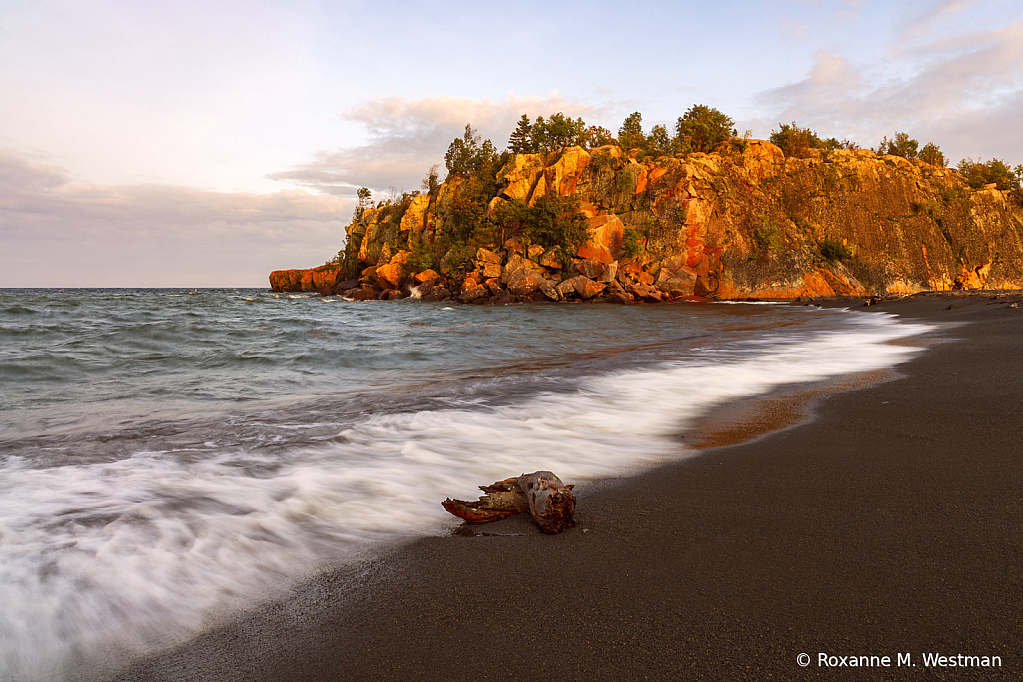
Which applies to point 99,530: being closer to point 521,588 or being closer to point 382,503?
point 382,503

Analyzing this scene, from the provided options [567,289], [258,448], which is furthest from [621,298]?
[258,448]

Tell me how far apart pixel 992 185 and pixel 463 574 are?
6078cm

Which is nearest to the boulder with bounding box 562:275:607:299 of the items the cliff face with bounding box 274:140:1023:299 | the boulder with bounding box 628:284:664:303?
the boulder with bounding box 628:284:664:303

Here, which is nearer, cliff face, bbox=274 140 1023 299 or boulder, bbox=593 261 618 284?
boulder, bbox=593 261 618 284

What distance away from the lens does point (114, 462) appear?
4477mm

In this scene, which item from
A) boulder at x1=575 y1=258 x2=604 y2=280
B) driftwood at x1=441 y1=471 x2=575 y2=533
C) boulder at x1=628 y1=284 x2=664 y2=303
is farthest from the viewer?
boulder at x1=575 y1=258 x2=604 y2=280

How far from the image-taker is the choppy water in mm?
2535

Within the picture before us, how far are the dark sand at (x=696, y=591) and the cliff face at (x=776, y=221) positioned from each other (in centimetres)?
3584

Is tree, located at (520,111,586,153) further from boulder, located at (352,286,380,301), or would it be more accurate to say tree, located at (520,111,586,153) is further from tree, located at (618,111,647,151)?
boulder, located at (352,286,380,301)

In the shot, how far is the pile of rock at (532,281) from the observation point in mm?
37062

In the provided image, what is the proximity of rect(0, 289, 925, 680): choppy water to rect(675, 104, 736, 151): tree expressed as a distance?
41123mm

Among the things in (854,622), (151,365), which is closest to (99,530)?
(854,622)

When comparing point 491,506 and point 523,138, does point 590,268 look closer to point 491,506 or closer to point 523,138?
point 523,138

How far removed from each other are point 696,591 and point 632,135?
5330cm
